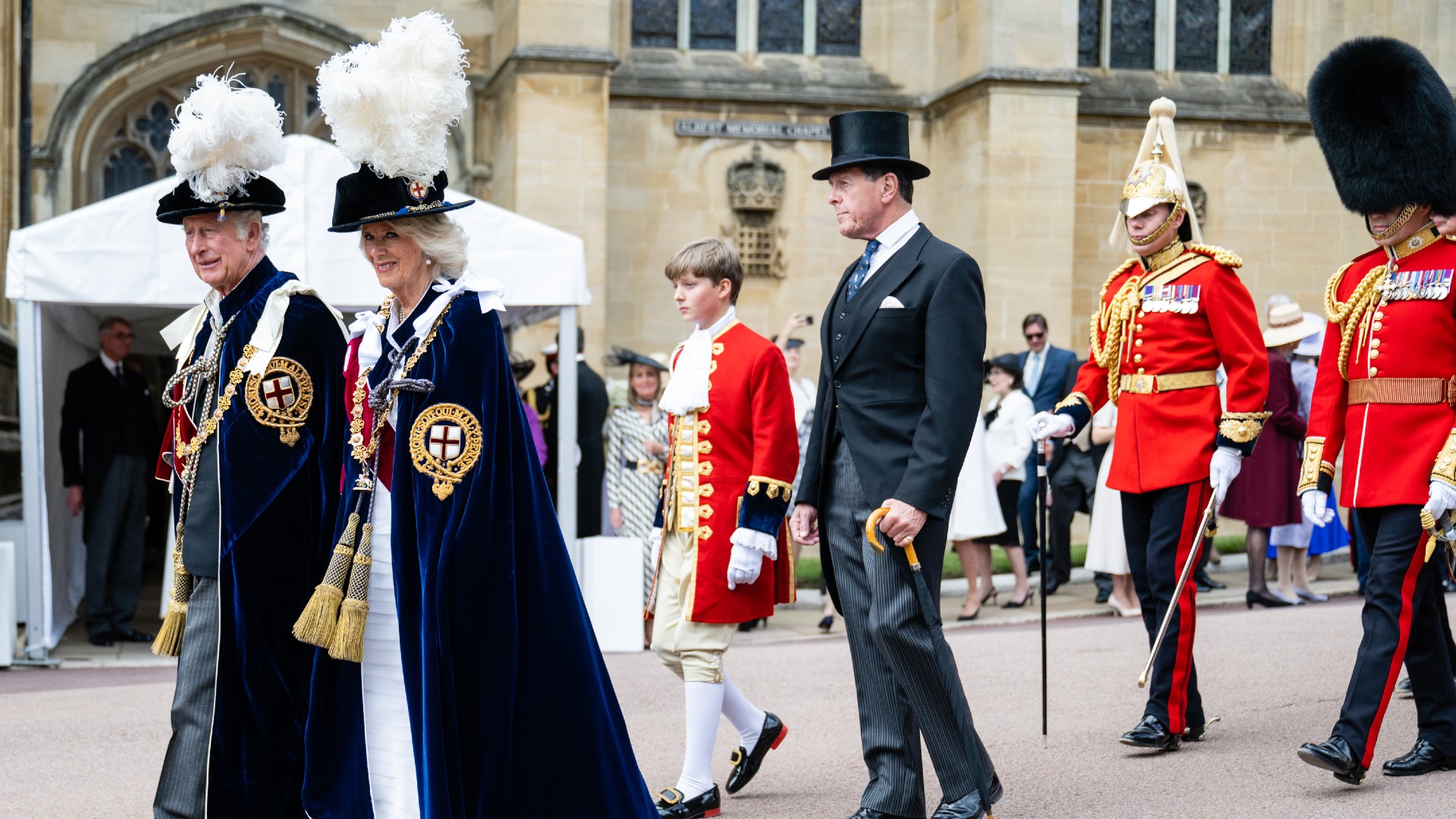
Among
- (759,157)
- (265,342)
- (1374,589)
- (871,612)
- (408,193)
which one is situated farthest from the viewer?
(759,157)

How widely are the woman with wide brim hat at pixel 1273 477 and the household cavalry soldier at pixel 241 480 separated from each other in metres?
7.61

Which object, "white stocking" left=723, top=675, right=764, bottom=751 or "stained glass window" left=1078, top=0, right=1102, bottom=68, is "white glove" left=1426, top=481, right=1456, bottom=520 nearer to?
"white stocking" left=723, top=675, right=764, bottom=751

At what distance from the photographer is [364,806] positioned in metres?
3.97

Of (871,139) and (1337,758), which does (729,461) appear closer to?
(871,139)

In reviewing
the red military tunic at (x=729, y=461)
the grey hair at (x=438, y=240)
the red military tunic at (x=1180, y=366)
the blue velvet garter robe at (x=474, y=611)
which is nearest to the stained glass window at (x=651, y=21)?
the red military tunic at (x=1180, y=366)

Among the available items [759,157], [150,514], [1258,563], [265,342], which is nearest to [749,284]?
[759,157]

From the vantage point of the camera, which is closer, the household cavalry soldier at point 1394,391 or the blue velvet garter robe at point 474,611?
the blue velvet garter robe at point 474,611

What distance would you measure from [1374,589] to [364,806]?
3.21 meters

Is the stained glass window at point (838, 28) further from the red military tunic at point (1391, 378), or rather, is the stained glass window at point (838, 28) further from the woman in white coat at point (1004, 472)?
the red military tunic at point (1391, 378)

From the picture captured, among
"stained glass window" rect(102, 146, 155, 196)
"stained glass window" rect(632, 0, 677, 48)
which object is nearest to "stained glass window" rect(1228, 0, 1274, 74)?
"stained glass window" rect(632, 0, 677, 48)

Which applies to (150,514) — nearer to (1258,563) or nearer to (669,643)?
(1258,563)

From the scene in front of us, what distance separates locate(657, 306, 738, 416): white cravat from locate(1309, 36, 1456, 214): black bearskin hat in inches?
Result: 85.8

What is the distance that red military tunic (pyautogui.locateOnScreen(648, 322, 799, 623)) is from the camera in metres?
5.08

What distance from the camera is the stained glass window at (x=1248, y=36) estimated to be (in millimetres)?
18531
